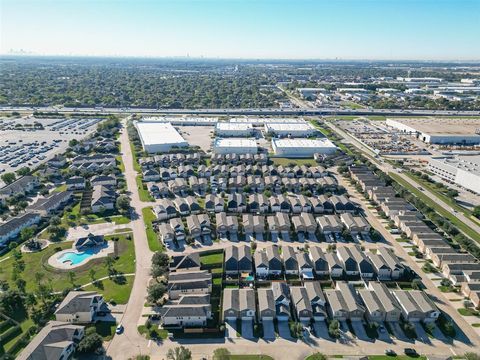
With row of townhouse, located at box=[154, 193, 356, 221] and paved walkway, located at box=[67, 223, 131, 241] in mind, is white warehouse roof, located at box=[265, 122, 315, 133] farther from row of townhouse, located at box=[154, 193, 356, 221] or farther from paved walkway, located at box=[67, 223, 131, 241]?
paved walkway, located at box=[67, 223, 131, 241]

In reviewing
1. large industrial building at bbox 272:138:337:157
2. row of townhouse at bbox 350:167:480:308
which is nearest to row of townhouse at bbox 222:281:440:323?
row of townhouse at bbox 350:167:480:308

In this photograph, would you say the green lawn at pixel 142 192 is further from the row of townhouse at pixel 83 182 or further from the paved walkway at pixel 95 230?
the paved walkway at pixel 95 230

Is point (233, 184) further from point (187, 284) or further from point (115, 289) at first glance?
point (115, 289)

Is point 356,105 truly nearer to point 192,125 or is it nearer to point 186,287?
point 192,125

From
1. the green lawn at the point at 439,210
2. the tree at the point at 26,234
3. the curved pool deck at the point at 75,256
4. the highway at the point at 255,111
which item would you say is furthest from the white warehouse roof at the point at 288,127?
the tree at the point at 26,234

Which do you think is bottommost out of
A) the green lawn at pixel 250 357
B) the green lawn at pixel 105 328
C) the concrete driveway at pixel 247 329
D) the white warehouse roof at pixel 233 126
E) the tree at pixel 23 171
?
the concrete driveway at pixel 247 329

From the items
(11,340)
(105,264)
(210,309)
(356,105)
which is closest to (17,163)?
(105,264)
